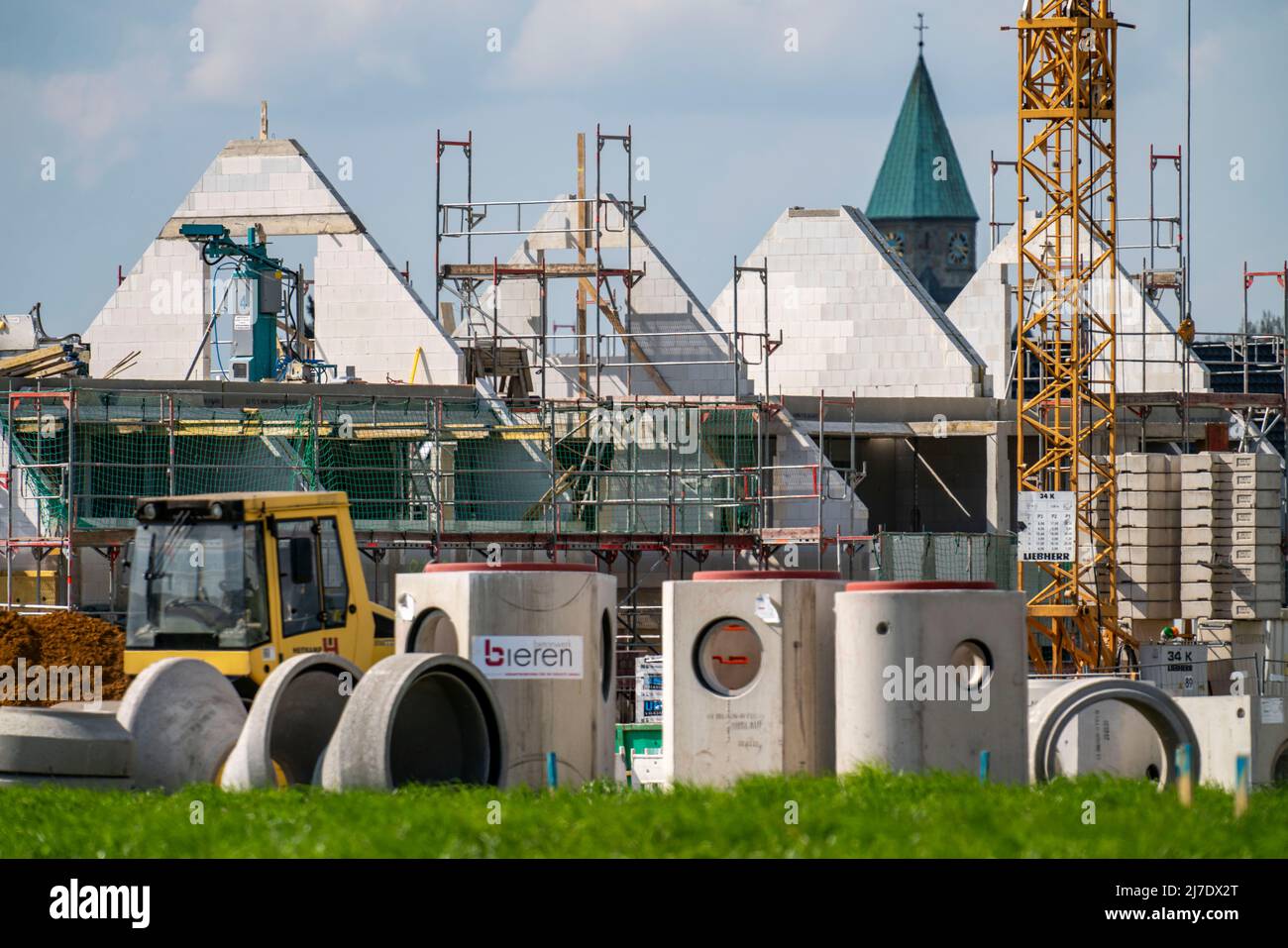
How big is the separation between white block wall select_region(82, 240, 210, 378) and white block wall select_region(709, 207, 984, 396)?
425 inches

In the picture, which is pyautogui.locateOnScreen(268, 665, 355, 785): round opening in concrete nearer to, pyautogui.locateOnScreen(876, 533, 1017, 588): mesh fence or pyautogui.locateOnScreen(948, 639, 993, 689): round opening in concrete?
pyautogui.locateOnScreen(948, 639, 993, 689): round opening in concrete

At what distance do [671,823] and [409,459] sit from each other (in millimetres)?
19985

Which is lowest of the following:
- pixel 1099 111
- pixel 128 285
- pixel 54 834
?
pixel 54 834

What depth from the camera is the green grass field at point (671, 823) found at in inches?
415

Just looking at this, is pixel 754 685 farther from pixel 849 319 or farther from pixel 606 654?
pixel 849 319

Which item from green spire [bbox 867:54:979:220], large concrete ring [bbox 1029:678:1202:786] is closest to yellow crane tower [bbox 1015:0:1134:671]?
large concrete ring [bbox 1029:678:1202:786]

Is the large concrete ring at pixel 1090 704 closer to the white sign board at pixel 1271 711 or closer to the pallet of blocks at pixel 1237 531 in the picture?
the white sign board at pixel 1271 711

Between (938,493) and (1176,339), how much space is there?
6107mm

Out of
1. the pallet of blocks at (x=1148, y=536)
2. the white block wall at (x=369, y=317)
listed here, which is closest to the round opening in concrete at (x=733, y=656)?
the white block wall at (x=369, y=317)

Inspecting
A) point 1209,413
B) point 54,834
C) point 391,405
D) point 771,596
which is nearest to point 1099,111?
point 1209,413

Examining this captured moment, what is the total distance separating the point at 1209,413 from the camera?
41.4 metres

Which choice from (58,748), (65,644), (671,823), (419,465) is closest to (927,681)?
(671,823)

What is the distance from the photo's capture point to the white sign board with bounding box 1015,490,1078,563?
1337 inches
